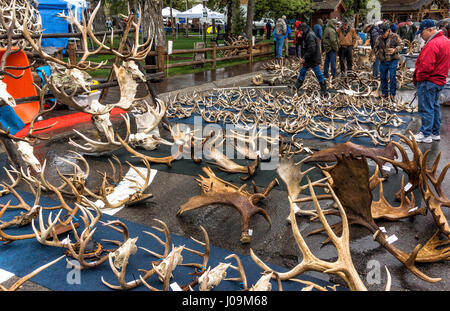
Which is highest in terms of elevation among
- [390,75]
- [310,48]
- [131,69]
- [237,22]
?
[237,22]

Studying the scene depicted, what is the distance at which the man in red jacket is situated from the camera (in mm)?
5336

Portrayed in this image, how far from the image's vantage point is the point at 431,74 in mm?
5430

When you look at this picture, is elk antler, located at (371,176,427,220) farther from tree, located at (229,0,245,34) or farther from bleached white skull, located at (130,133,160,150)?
tree, located at (229,0,245,34)

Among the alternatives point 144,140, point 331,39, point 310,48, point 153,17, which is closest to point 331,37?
point 331,39

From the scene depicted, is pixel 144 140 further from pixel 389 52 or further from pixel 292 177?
pixel 389 52

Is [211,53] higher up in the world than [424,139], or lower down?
higher up

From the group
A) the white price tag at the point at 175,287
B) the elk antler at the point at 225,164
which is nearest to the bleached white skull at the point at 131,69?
the elk antler at the point at 225,164

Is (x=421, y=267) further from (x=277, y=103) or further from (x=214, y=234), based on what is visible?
(x=277, y=103)

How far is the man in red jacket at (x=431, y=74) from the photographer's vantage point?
5336mm

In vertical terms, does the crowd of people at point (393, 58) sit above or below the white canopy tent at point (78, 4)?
below

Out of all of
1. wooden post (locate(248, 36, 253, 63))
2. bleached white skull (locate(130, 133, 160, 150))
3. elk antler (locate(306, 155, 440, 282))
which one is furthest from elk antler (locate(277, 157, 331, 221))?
wooden post (locate(248, 36, 253, 63))

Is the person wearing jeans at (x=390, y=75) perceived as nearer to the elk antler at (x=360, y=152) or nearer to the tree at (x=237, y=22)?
the elk antler at (x=360, y=152)
